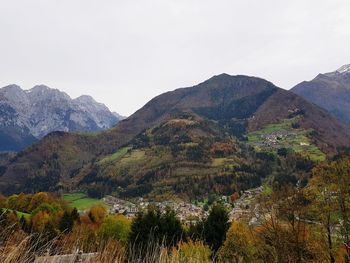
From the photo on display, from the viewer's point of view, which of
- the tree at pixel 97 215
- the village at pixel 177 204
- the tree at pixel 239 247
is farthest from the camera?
the village at pixel 177 204

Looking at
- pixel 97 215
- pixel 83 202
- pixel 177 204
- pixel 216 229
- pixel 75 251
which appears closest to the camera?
pixel 75 251

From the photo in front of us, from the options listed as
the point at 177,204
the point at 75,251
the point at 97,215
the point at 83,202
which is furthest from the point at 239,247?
the point at 83,202

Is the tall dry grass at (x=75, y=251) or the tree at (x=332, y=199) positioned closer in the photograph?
the tall dry grass at (x=75, y=251)

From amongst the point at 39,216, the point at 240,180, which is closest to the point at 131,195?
the point at 240,180

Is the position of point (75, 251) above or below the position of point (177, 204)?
above

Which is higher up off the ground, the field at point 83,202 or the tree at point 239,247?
the tree at point 239,247

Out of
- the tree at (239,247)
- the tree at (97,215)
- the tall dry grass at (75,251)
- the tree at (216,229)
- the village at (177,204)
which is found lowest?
the village at (177,204)

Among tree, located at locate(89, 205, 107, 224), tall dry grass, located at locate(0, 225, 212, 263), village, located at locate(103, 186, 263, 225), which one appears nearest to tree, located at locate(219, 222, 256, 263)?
tall dry grass, located at locate(0, 225, 212, 263)

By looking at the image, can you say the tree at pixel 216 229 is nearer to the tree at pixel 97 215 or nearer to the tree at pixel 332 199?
the tree at pixel 332 199

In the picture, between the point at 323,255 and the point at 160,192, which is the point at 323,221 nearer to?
the point at 323,255

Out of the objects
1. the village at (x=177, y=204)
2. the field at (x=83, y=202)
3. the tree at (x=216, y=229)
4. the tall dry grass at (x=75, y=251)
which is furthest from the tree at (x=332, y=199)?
the field at (x=83, y=202)

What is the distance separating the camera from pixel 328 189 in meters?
25.0

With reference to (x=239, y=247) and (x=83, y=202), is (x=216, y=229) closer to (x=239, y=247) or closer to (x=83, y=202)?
(x=239, y=247)

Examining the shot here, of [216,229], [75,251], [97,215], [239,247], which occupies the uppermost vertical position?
[75,251]
